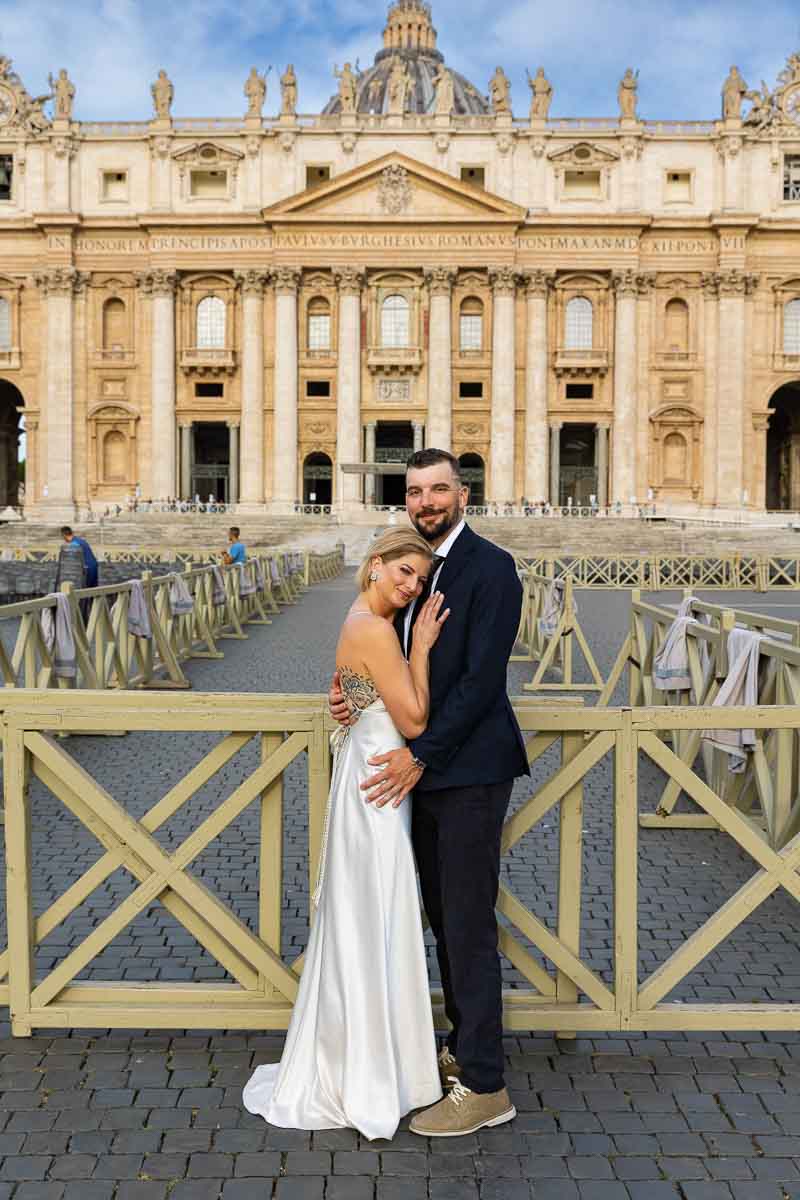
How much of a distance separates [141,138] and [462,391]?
20721 millimetres

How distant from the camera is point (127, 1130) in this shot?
332 centimetres

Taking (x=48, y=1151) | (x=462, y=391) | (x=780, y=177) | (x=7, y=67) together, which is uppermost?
(x=7, y=67)

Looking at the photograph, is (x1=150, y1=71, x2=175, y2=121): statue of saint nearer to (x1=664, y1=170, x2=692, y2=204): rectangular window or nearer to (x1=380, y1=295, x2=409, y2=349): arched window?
(x1=380, y1=295, x2=409, y2=349): arched window

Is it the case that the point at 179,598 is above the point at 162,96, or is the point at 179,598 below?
below

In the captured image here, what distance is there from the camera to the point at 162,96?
52188mm

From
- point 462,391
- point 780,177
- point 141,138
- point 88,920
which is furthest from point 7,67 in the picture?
point 88,920

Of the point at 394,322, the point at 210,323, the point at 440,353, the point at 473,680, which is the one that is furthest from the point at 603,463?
the point at 473,680

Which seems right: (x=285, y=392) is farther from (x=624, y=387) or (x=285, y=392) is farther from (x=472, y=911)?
(x=472, y=911)

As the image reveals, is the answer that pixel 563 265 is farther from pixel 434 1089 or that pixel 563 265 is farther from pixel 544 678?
pixel 434 1089

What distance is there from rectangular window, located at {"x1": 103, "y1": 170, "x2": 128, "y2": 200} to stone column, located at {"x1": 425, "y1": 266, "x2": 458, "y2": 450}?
16.2 metres

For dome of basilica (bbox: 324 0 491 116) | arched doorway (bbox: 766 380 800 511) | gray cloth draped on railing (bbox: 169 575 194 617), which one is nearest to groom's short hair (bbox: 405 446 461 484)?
gray cloth draped on railing (bbox: 169 575 194 617)

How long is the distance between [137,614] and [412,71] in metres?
80.4

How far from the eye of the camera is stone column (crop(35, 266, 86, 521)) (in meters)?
52.2

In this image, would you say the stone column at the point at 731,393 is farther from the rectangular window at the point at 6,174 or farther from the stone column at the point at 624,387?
the rectangular window at the point at 6,174
